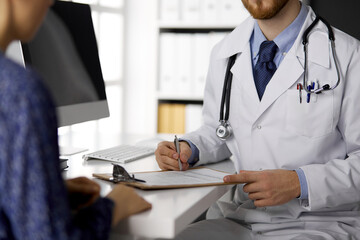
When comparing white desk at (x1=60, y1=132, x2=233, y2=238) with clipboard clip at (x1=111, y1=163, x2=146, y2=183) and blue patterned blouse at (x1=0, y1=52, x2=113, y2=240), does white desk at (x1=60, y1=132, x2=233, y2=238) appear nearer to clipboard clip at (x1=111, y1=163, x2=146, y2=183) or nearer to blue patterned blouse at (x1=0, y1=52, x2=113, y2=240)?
clipboard clip at (x1=111, y1=163, x2=146, y2=183)

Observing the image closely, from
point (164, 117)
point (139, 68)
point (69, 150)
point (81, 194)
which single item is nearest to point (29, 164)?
point (81, 194)

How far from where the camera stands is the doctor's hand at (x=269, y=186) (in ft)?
4.32

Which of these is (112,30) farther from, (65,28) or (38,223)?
(38,223)

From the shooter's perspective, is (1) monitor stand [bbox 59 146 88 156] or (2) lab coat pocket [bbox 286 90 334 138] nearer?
(2) lab coat pocket [bbox 286 90 334 138]

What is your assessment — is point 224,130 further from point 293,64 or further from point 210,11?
point 210,11

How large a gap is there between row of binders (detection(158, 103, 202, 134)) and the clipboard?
1.69 metres

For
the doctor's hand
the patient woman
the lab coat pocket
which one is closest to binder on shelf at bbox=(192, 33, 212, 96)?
the lab coat pocket

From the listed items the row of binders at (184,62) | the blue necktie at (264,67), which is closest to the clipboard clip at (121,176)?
the blue necktie at (264,67)

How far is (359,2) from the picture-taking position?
2742 millimetres

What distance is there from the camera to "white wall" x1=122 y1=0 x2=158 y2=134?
133 inches

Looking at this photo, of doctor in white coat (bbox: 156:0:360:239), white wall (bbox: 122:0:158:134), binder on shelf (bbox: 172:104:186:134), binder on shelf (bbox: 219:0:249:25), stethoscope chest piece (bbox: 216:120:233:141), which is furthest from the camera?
white wall (bbox: 122:0:158:134)

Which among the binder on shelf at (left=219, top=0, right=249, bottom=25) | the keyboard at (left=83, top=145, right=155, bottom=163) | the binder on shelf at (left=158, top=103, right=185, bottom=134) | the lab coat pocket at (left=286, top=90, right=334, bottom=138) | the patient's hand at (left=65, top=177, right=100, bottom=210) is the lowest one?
the binder on shelf at (left=158, top=103, right=185, bottom=134)

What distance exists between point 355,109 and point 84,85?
35.6 inches

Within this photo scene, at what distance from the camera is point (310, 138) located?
4.99 feet
